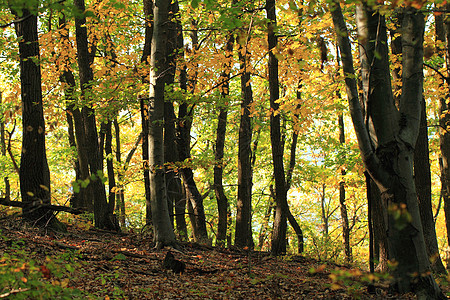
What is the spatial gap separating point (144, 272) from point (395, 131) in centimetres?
431

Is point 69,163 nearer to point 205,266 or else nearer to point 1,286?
point 205,266

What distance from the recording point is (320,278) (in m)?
6.73

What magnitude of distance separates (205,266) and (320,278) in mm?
2109

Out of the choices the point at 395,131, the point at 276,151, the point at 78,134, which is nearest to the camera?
the point at 395,131

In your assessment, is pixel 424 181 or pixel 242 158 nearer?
pixel 424 181

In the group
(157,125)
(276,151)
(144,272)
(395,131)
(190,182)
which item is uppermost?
(157,125)

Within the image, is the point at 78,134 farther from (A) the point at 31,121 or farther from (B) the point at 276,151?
(B) the point at 276,151

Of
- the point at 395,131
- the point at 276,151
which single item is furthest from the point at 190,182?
the point at 395,131

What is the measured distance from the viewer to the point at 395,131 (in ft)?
15.5

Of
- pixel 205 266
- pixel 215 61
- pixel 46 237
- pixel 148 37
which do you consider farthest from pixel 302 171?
pixel 46 237

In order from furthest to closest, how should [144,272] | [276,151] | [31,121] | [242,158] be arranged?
[242,158]
[276,151]
[31,121]
[144,272]

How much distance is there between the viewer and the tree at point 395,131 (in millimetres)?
4531

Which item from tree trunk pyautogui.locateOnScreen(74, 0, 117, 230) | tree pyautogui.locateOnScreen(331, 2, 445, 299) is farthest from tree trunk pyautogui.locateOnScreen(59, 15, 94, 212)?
tree pyautogui.locateOnScreen(331, 2, 445, 299)

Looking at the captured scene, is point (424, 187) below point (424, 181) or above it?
below
